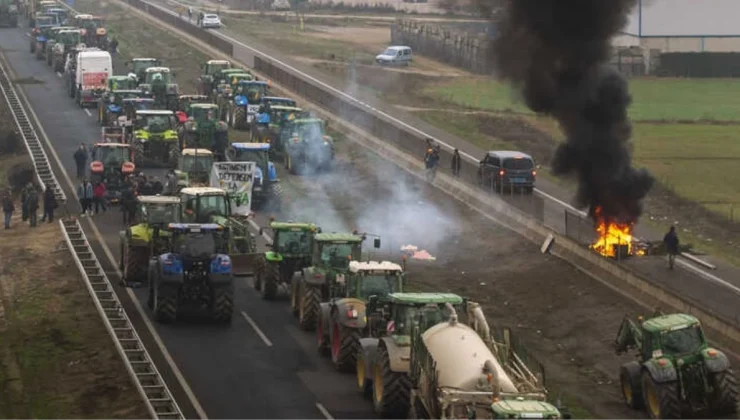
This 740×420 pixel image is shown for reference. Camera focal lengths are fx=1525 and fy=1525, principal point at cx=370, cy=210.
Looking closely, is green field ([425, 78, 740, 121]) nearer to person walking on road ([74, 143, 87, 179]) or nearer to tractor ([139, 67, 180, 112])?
tractor ([139, 67, 180, 112])

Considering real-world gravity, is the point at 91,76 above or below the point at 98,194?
above

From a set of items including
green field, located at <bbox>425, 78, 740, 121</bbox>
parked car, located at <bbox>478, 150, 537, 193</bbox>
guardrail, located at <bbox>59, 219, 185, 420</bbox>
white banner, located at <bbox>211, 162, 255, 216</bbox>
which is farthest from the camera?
green field, located at <bbox>425, 78, 740, 121</bbox>

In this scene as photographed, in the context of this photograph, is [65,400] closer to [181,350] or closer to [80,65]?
[181,350]

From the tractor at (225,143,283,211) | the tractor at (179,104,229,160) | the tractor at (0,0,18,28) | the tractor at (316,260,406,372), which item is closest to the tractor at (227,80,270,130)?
the tractor at (179,104,229,160)

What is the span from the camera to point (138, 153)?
6450 cm

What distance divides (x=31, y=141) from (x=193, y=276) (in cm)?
3390

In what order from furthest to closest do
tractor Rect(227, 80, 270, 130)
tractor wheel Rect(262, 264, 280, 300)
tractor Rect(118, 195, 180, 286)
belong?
tractor Rect(227, 80, 270, 130), tractor Rect(118, 195, 180, 286), tractor wheel Rect(262, 264, 280, 300)

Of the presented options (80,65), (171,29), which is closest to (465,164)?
(80,65)

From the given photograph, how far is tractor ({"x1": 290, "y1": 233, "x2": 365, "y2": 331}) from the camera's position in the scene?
38.1m

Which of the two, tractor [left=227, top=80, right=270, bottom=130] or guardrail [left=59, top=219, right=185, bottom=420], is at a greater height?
tractor [left=227, top=80, right=270, bottom=130]

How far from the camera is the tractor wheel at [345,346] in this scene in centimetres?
3366

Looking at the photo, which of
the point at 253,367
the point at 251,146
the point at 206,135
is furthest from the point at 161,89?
the point at 253,367

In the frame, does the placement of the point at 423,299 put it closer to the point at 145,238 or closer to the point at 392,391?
the point at 392,391

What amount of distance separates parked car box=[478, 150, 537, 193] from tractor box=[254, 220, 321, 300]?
16.9 m
